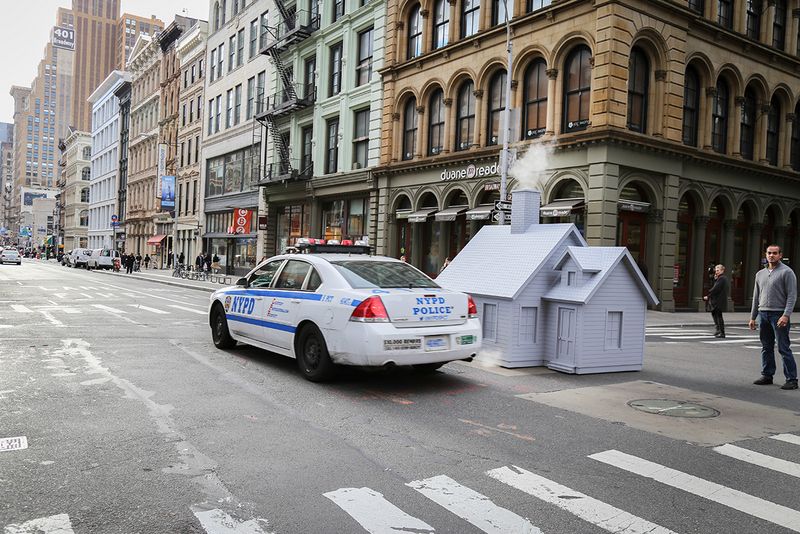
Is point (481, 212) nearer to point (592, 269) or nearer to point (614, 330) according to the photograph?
point (614, 330)

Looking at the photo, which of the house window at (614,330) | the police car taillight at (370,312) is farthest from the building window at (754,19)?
the police car taillight at (370,312)

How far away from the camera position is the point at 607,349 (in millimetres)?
9414

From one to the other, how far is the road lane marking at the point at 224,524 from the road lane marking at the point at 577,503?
5.86 ft

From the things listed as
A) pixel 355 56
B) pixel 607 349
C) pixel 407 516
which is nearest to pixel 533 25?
pixel 355 56

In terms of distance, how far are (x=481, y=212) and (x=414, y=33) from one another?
34.7ft

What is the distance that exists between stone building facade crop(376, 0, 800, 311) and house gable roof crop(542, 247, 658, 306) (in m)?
11.4

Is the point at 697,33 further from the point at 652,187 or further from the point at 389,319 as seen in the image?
the point at 389,319

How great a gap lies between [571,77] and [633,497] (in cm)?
2003

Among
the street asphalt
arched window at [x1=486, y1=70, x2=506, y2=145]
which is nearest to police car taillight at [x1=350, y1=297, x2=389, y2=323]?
the street asphalt

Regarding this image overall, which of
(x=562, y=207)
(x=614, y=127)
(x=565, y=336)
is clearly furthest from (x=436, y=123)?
(x=565, y=336)

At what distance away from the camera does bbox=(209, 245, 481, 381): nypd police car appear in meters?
7.40

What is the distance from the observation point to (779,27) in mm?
27766

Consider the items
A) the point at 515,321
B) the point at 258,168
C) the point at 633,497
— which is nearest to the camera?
the point at 633,497

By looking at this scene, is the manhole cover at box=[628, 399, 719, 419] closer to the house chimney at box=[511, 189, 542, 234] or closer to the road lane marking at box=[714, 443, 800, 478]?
the road lane marking at box=[714, 443, 800, 478]
